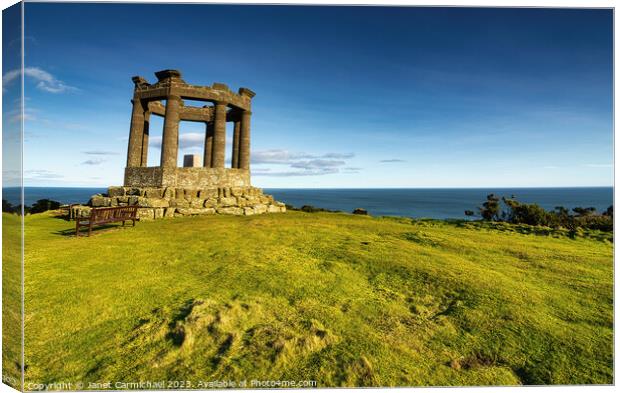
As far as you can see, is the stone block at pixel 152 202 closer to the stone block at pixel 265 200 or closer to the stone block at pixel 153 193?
the stone block at pixel 153 193

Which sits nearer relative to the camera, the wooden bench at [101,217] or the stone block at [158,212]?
the wooden bench at [101,217]

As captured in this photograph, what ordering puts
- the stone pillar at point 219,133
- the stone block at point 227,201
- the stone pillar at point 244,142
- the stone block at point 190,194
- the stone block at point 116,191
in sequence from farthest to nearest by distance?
the stone pillar at point 244,142
the stone pillar at point 219,133
the stone block at point 227,201
the stone block at point 190,194
the stone block at point 116,191

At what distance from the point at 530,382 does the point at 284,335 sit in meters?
2.70

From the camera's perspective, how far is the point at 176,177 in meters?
16.8

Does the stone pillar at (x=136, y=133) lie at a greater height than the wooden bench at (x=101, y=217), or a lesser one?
greater

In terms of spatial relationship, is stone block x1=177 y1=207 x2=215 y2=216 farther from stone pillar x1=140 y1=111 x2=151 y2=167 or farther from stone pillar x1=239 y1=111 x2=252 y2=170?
stone pillar x1=140 y1=111 x2=151 y2=167

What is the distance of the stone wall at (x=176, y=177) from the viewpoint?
54.3 feet

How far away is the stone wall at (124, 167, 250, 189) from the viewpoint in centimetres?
1655

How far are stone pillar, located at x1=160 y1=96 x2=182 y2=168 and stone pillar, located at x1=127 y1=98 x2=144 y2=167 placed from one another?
258 centimetres

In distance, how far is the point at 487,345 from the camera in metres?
3.52

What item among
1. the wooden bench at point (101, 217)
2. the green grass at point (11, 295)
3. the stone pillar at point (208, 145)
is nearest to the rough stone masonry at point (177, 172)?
the wooden bench at point (101, 217)

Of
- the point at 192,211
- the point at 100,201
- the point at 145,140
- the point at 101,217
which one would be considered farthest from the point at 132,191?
the point at 145,140

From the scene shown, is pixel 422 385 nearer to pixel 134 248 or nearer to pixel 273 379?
pixel 273 379

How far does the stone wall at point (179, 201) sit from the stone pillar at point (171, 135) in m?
2.18
